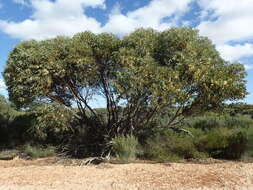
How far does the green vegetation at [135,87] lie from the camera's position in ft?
29.2

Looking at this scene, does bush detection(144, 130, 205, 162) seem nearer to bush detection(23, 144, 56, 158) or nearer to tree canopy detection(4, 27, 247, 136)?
tree canopy detection(4, 27, 247, 136)

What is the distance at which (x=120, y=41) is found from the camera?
10203mm

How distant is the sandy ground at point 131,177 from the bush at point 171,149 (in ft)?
3.53

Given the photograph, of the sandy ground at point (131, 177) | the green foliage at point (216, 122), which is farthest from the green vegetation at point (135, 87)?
the green foliage at point (216, 122)

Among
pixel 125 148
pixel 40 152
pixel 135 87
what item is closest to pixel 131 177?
pixel 125 148

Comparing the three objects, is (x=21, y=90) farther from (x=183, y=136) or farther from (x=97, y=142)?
(x=183, y=136)

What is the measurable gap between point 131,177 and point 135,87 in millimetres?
2873

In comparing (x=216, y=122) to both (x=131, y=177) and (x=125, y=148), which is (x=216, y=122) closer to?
(x=125, y=148)

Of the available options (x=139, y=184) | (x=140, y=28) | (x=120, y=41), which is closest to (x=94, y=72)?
(x=120, y=41)

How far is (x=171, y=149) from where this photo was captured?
10055 millimetres

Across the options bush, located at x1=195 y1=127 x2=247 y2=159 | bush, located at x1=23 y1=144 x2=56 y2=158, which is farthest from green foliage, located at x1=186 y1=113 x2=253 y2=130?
bush, located at x1=23 y1=144 x2=56 y2=158

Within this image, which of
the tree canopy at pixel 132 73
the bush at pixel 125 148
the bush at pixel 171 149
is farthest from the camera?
the bush at pixel 171 149

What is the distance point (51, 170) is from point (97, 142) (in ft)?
12.3

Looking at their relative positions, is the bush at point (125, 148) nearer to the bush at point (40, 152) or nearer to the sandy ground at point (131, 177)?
the sandy ground at point (131, 177)
